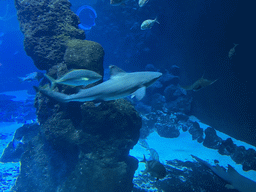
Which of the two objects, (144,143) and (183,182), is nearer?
(183,182)

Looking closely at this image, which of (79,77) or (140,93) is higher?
(79,77)

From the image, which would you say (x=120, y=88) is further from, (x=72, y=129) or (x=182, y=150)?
(x=182, y=150)

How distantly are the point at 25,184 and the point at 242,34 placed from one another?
1198 centimetres

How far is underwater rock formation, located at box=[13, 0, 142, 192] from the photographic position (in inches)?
177

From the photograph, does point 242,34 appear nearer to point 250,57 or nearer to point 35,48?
point 250,57

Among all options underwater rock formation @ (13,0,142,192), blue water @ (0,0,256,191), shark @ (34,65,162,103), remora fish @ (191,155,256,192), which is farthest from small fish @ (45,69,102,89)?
blue water @ (0,0,256,191)

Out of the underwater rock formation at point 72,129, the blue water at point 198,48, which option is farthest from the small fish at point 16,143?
the underwater rock formation at point 72,129

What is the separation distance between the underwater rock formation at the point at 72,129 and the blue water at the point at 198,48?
2.56m

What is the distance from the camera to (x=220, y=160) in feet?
24.7

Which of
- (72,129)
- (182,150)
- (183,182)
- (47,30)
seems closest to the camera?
(72,129)

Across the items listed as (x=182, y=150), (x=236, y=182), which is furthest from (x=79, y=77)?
(x=182, y=150)

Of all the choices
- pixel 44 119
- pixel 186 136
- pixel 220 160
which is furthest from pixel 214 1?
pixel 44 119

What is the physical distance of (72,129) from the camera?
15.8 feet

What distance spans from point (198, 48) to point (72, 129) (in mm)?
10404
